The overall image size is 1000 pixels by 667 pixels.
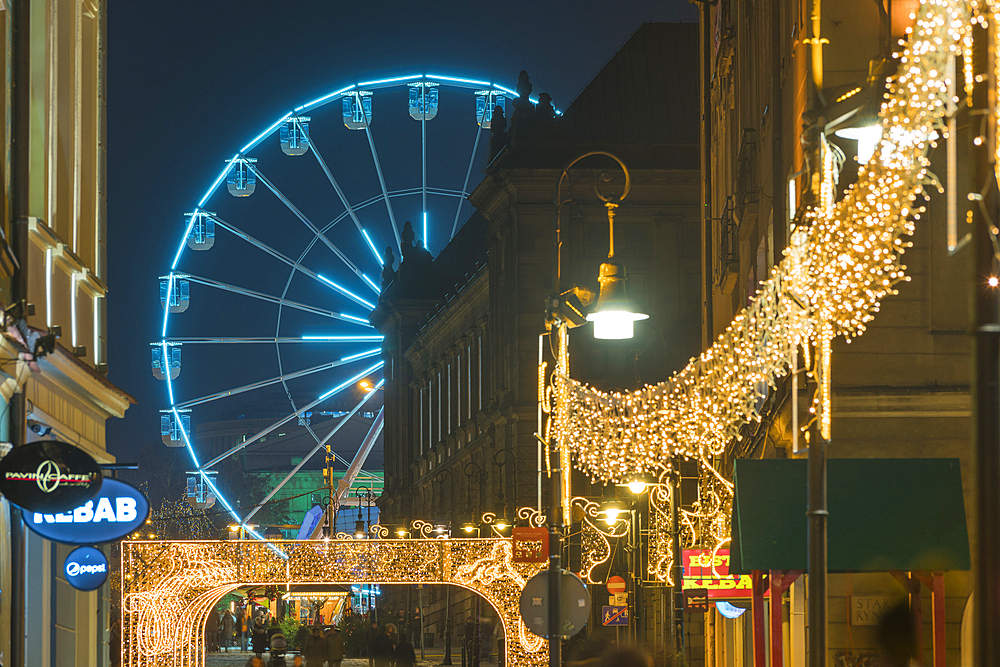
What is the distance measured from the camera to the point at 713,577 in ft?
71.8

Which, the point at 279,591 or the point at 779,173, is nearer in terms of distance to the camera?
the point at 779,173

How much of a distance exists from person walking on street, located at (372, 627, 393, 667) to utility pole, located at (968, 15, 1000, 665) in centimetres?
3065

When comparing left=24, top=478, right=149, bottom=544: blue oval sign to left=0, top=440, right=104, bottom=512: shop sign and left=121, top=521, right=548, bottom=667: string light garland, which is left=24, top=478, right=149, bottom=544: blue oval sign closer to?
left=0, top=440, right=104, bottom=512: shop sign

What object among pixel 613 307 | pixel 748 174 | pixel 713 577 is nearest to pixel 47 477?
pixel 613 307

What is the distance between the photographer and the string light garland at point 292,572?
26250mm

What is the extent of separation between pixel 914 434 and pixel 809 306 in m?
4.15

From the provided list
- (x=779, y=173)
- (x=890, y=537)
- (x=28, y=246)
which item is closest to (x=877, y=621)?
(x=890, y=537)

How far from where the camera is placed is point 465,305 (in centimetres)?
6675

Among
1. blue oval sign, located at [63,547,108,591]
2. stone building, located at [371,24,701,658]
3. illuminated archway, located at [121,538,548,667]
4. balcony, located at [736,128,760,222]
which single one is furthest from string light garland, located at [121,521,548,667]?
stone building, located at [371,24,701,658]

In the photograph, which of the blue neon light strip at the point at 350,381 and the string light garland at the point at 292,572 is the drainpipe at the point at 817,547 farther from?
the blue neon light strip at the point at 350,381

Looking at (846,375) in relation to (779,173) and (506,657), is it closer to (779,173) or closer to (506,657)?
(779,173)

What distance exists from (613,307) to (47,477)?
6070 mm

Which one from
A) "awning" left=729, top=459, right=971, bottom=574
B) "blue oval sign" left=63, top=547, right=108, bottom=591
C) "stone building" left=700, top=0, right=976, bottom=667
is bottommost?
"blue oval sign" left=63, top=547, right=108, bottom=591

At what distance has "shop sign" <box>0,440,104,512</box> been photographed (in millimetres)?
13516
